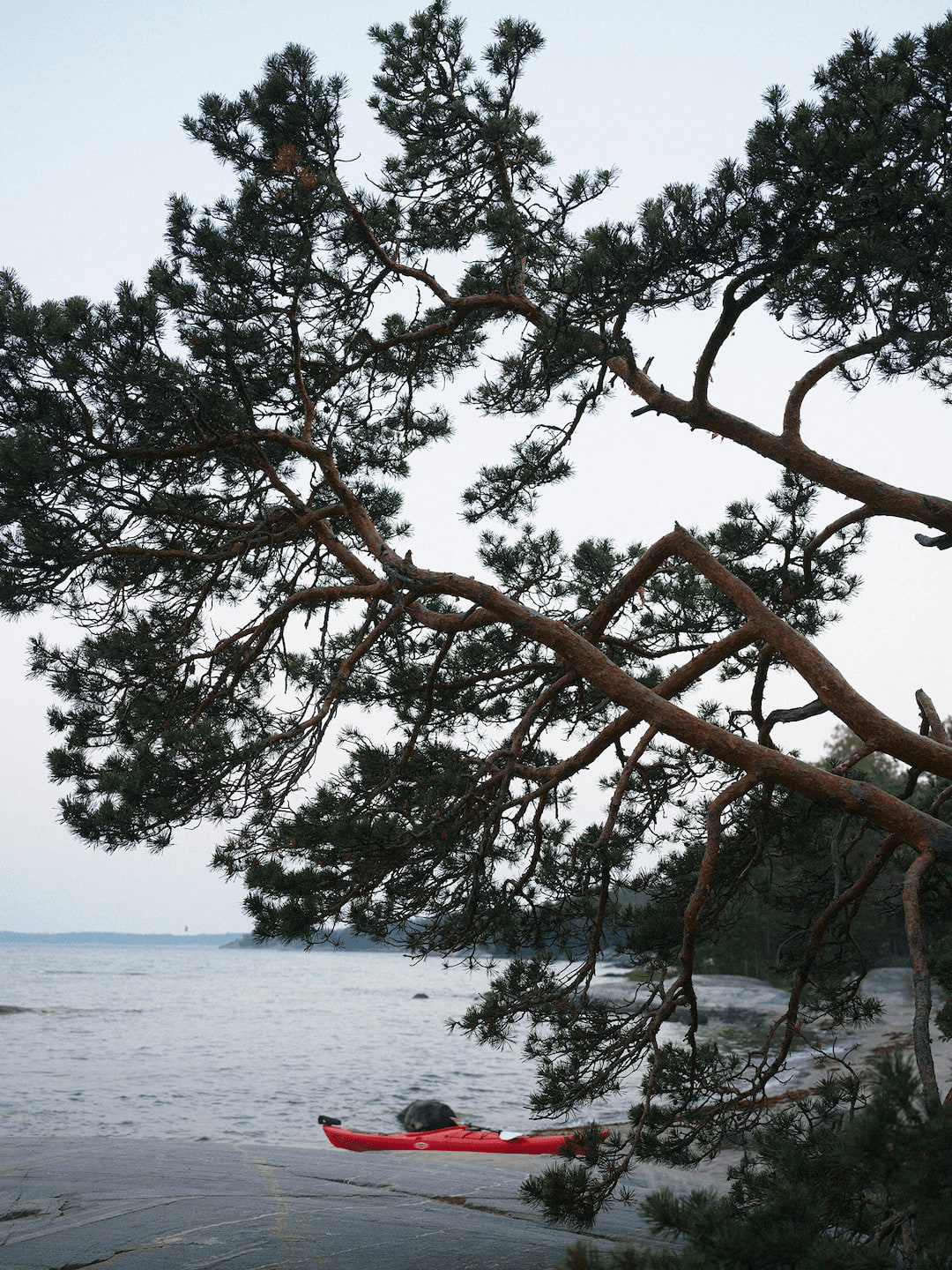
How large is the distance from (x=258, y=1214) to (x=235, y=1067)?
18.2 m

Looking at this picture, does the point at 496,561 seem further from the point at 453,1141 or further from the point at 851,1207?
the point at 453,1141

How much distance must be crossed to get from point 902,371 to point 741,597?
1.23m

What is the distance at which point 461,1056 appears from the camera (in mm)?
23641

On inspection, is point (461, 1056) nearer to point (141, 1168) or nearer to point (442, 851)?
point (141, 1168)

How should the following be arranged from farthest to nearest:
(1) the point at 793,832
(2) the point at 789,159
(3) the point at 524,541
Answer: (3) the point at 524,541, (1) the point at 793,832, (2) the point at 789,159

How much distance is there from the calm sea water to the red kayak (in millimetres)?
589

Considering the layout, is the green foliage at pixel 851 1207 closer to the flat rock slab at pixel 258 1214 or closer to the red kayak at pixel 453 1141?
the flat rock slab at pixel 258 1214

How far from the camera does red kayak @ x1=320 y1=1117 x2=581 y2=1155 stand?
9.16 metres

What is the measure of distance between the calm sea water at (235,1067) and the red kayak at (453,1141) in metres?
0.59

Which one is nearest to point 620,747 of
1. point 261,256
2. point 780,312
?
point 780,312

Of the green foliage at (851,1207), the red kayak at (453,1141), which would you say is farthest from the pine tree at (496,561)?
the red kayak at (453,1141)

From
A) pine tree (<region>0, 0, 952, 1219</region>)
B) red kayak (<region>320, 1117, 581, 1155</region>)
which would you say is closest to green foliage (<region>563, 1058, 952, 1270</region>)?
pine tree (<region>0, 0, 952, 1219</region>)

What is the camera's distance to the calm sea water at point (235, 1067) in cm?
1486

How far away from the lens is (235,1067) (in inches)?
841
